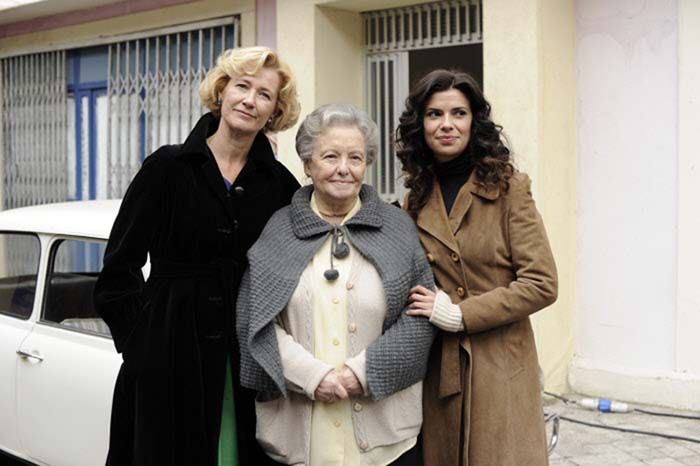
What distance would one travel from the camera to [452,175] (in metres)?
2.99

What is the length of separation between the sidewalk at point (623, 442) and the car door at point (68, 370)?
2.55m

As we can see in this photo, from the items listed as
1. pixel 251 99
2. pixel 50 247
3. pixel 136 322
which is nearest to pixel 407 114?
pixel 251 99

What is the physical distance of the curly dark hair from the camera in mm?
2895

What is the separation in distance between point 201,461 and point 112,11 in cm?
716

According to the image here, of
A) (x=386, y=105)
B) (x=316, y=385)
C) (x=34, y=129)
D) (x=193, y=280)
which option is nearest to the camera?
(x=316, y=385)

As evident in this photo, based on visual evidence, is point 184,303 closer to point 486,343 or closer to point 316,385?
point 316,385

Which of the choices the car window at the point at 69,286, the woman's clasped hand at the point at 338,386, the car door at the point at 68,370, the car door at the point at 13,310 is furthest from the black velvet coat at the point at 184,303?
the car door at the point at 13,310

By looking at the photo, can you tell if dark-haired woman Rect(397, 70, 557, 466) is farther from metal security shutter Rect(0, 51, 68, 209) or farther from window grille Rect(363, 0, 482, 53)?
metal security shutter Rect(0, 51, 68, 209)

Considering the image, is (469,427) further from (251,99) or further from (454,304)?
(251,99)

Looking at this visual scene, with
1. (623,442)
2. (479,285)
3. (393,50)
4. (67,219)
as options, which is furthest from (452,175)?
(393,50)

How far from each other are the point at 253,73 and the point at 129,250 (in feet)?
2.24

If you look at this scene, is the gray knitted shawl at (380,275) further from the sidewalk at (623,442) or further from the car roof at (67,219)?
the sidewalk at (623,442)

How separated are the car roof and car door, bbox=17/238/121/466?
0.07m

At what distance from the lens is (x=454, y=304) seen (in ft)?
9.30
